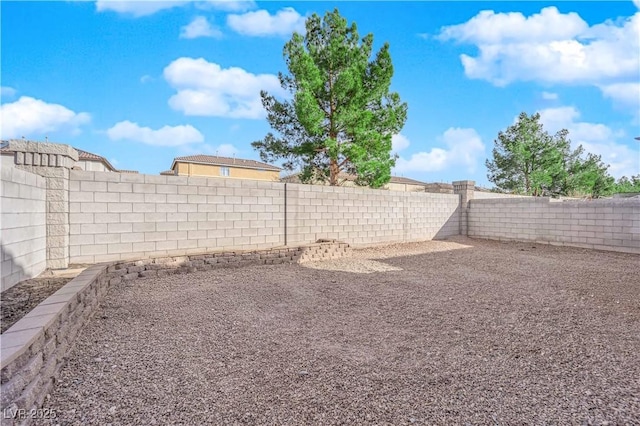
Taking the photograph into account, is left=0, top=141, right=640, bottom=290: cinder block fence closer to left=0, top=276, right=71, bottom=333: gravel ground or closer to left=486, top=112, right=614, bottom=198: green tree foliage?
left=0, top=276, right=71, bottom=333: gravel ground

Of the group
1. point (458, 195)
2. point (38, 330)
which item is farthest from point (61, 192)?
point (458, 195)

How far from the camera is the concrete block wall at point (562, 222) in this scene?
28.1 ft

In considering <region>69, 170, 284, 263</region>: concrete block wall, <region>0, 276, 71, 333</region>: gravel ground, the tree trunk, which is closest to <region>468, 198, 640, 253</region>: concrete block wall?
the tree trunk

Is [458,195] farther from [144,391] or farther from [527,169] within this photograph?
[144,391]

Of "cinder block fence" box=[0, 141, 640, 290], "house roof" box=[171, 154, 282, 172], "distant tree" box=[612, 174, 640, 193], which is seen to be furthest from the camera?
"distant tree" box=[612, 174, 640, 193]

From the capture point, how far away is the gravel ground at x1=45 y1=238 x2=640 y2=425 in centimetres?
181

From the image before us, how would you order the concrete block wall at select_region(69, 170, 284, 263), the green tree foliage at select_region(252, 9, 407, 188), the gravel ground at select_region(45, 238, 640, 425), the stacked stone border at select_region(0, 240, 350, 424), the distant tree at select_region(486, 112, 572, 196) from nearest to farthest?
the stacked stone border at select_region(0, 240, 350, 424) < the gravel ground at select_region(45, 238, 640, 425) < the concrete block wall at select_region(69, 170, 284, 263) < the green tree foliage at select_region(252, 9, 407, 188) < the distant tree at select_region(486, 112, 572, 196)

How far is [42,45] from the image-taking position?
641cm

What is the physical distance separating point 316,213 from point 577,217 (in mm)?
8100

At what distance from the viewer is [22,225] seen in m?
3.88

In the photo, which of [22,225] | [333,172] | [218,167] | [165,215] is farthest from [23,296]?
[218,167]

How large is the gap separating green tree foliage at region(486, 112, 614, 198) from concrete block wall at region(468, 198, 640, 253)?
9.90 meters

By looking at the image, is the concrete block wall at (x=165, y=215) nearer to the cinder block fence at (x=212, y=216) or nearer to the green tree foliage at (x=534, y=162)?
the cinder block fence at (x=212, y=216)

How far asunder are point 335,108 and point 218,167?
18.7m
